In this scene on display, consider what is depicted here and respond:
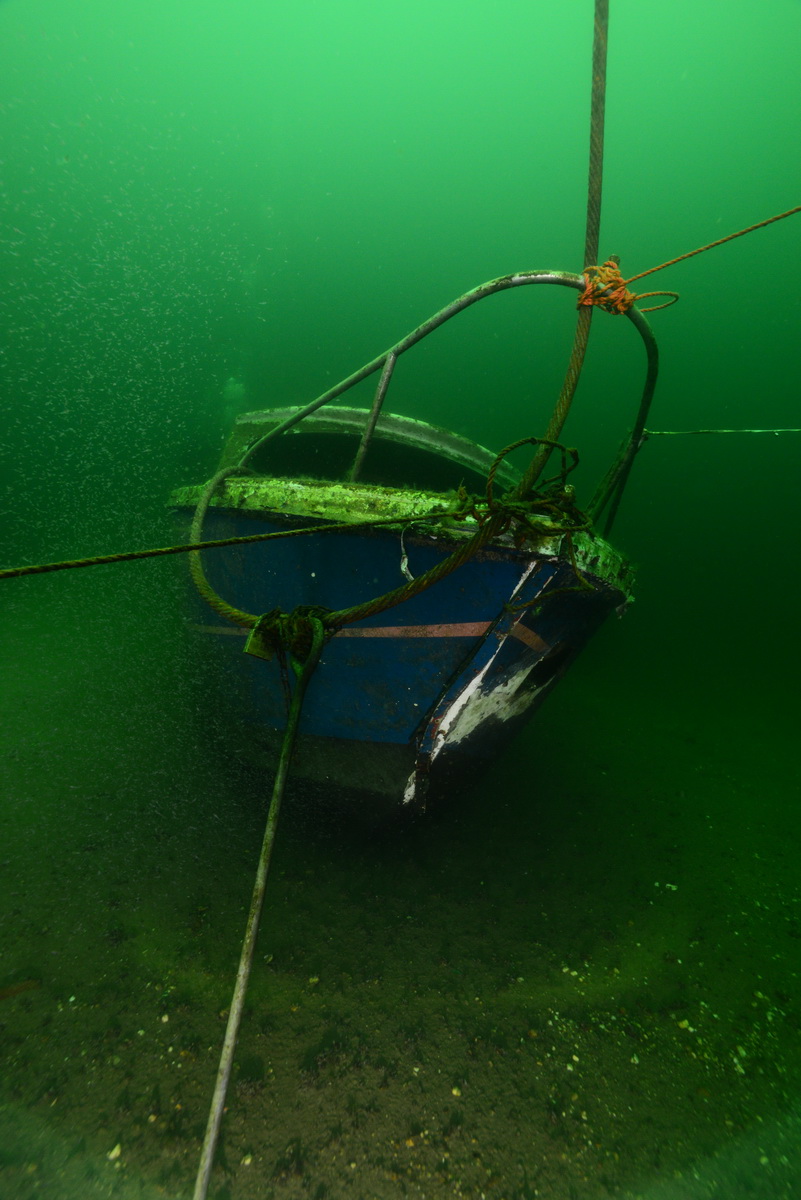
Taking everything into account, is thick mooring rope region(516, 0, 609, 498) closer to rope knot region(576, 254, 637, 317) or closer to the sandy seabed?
rope knot region(576, 254, 637, 317)

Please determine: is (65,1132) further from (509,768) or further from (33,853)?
(509,768)

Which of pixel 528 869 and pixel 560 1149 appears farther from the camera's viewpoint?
pixel 528 869

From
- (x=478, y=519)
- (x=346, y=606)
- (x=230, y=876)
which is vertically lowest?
(x=230, y=876)

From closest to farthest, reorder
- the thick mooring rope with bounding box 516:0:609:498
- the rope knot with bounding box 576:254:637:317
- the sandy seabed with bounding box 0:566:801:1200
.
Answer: the sandy seabed with bounding box 0:566:801:1200 < the thick mooring rope with bounding box 516:0:609:498 < the rope knot with bounding box 576:254:637:317

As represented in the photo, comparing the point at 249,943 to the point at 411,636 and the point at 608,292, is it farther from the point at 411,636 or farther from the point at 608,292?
the point at 608,292

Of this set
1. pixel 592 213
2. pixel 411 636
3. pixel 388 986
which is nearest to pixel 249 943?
pixel 388 986

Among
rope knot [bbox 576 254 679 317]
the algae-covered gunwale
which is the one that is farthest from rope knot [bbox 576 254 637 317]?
the algae-covered gunwale

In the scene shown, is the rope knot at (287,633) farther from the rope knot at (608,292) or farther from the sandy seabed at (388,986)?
Answer: the rope knot at (608,292)

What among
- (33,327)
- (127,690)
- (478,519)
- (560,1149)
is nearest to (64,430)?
(33,327)

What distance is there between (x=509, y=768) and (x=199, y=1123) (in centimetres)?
296

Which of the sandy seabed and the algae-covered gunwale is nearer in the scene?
the sandy seabed

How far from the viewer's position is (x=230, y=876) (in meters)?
2.56

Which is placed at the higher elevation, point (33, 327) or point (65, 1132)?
point (65, 1132)

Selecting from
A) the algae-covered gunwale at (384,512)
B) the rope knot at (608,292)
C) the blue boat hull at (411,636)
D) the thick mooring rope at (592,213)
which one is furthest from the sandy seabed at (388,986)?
the rope knot at (608,292)
